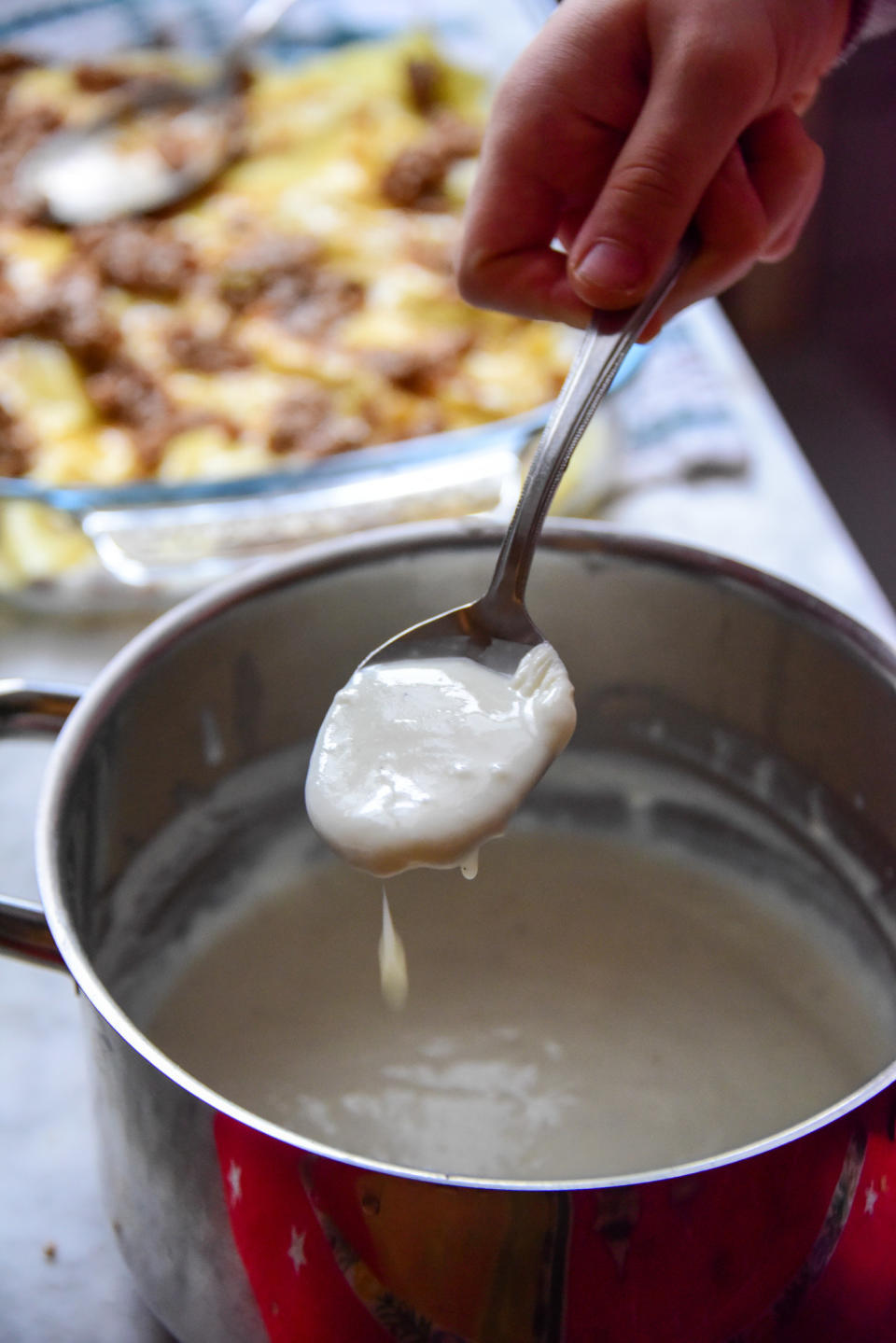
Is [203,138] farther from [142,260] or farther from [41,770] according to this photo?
[41,770]

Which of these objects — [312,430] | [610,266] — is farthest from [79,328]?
[610,266]

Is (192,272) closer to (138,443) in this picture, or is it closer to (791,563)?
(138,443)

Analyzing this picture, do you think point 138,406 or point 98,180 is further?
point 98,180

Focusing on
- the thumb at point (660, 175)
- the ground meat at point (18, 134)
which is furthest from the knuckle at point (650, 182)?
the ground meat at point (18, 134)

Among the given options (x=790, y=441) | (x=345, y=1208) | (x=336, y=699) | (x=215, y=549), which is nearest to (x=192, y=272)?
(x=215, y=549)

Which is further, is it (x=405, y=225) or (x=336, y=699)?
(x=405, y=225)

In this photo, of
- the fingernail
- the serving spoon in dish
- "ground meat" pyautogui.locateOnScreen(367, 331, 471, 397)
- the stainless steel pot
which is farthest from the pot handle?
"ground meat" pyautogui.locateOnScreen(367, 331, 471, 397)

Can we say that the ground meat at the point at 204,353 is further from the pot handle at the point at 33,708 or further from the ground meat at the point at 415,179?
the pot handle at the point at 33,708
